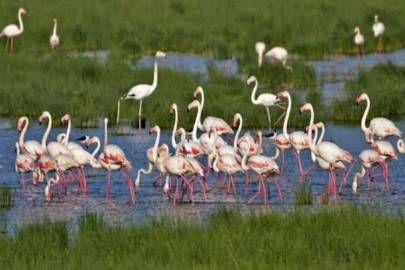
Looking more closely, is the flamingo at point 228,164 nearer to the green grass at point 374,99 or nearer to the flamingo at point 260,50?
the green grass at point 374,99

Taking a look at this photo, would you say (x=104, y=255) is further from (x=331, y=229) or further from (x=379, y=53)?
(x=379, y=53)

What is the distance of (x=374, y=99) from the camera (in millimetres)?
19781

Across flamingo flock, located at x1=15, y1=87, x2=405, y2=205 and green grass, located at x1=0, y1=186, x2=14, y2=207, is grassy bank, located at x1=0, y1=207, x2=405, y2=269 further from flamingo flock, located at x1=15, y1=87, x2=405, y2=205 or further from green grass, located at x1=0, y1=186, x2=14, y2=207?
flamingo flock, located at x1=15, y1=87, x2=405, y2=205

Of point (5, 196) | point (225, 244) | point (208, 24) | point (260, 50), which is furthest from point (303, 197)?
point (208, 24)

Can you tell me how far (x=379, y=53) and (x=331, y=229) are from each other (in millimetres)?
18645

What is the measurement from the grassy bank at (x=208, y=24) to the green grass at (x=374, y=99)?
4.67 m

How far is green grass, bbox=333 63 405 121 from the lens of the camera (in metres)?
19.5

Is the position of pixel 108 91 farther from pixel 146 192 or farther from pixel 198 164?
pixel 198 164

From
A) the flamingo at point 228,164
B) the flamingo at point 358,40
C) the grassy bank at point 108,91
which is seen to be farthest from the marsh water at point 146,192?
the flamingo at point 358,40

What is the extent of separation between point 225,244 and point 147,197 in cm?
494

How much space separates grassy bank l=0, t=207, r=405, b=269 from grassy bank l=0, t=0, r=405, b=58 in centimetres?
1498

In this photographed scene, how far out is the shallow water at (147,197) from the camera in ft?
42.9

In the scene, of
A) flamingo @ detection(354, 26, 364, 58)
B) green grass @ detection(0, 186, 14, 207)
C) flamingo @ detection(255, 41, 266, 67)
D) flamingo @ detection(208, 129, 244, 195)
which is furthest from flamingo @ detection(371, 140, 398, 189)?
flamingo @ detection(354, 26, 364, 58)

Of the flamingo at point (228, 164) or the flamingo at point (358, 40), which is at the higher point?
the flamingo at point (358, 40)
